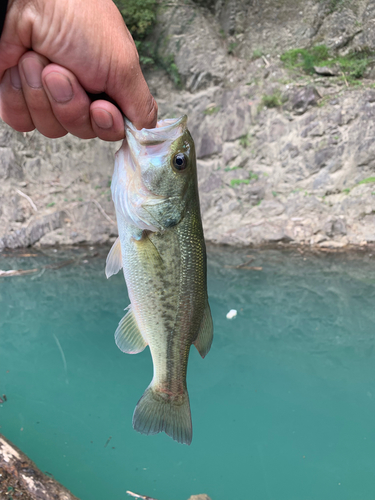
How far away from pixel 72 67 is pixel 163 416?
1460mm

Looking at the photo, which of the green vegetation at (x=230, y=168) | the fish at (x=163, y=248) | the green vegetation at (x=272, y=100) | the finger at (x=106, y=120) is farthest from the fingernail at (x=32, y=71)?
the green vegetation at (x=272, y=100)

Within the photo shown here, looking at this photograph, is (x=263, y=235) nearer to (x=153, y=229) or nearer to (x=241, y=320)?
(x=241, y=320)

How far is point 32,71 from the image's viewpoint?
54.4 inches

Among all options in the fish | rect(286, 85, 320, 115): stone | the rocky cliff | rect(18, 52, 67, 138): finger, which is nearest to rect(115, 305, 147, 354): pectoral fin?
the fish

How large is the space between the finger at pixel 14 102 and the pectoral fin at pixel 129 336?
98 centimetres

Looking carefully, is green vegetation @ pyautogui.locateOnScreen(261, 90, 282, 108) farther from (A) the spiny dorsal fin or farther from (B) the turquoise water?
(A) the spiny dorsal fin

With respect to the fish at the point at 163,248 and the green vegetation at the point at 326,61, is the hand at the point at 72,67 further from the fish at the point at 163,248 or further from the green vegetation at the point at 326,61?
the green vegetation at the point at 326,61

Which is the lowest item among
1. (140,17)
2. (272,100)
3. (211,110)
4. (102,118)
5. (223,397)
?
(223,397)

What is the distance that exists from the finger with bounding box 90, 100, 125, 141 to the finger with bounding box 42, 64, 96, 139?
4cm

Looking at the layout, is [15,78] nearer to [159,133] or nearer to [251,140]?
[159,133]

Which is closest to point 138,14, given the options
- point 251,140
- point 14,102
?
point 251,140

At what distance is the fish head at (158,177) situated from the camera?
1466 mm

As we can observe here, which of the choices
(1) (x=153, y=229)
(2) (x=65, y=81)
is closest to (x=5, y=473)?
(1) (x=153, y=229)

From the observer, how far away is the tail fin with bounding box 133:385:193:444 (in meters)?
1.55
